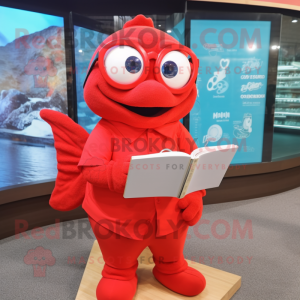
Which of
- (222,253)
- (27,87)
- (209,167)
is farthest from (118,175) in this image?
(27,87)

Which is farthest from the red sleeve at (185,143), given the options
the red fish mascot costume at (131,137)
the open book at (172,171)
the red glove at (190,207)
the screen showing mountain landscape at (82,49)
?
the screen showing mountain landscape at (82,49)

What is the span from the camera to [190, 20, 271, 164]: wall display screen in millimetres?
3102

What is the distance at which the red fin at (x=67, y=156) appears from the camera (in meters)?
1.60

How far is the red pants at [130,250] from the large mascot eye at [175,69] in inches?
25.6

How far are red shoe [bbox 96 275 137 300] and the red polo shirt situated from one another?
0.26 metres

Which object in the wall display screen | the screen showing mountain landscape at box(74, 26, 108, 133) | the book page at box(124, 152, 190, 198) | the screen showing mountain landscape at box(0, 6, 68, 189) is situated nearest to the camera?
the book page at box(124, 152, 190, 198)

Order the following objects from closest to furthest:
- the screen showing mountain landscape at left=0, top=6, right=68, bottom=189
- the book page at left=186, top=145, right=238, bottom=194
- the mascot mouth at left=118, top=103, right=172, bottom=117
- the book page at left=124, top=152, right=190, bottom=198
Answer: the book page at left=124, top=152, right=190, bottom=198, the book page at left=186, top=145, right=238, bottom=194, the mascot mouth at left=118, top=103, right=172, bottom=117, the screen showing mountain landscape at left=0, top=6, right=68, bottom=189

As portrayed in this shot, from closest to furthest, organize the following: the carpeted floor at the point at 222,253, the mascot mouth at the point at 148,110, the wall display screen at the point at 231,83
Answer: the mascot mouth at the point at 148,110 < the carpeted floor at the point at 222,253 < the wall display screen at the point at 231,83

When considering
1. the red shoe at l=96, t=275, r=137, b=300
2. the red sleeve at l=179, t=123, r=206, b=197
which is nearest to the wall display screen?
the red sleeve at l=179, t=123, r=206, b=197

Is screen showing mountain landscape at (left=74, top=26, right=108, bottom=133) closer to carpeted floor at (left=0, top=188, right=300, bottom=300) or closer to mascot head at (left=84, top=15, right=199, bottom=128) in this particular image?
carpeted floor at (left=0, top=188, right=300, bottom=300)

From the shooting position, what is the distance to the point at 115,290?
1.47 meters

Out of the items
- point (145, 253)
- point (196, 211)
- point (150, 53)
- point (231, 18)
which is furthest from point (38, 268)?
point (231, 18)

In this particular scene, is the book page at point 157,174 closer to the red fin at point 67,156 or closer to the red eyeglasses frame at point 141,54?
the red eyeglasses frame at point 141,54

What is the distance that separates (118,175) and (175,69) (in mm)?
530
